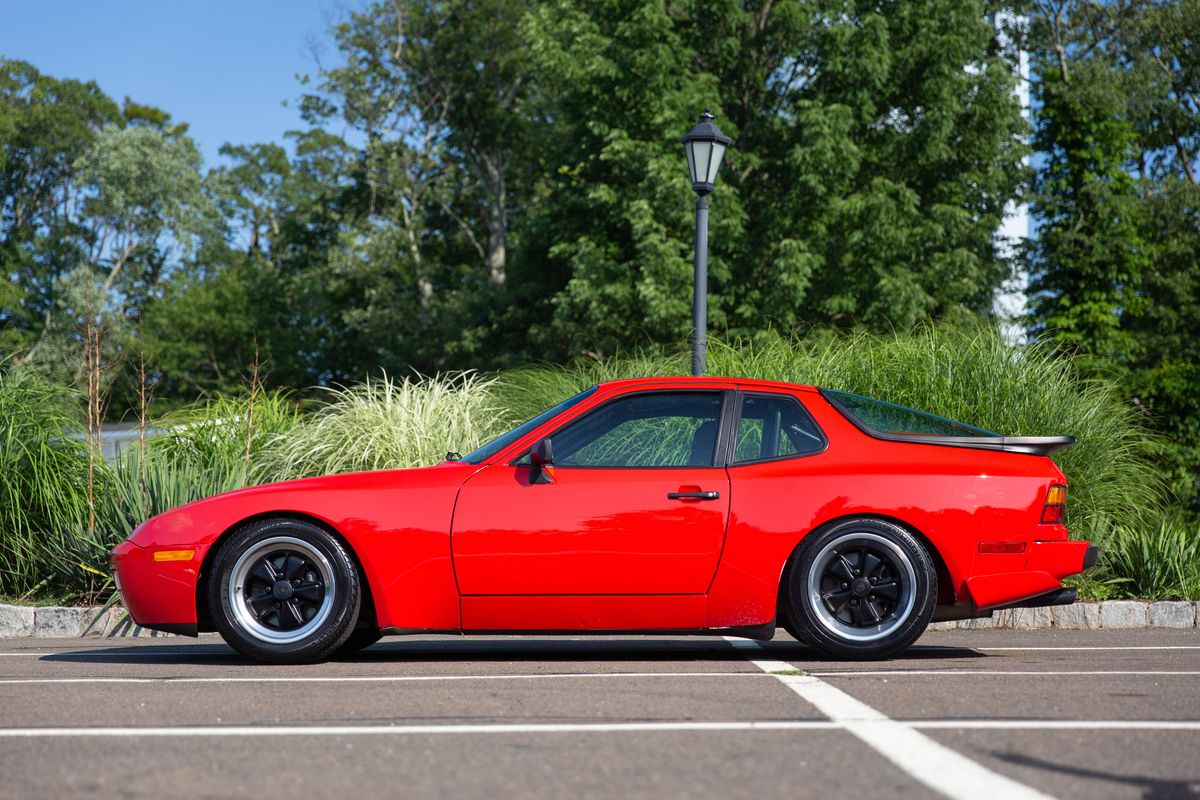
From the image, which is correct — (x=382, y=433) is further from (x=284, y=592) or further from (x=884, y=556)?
(x=884, y=556)

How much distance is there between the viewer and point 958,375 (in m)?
11.3

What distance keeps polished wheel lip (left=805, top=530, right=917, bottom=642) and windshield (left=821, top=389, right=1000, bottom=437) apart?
0.59m

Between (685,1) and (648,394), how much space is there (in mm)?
23050

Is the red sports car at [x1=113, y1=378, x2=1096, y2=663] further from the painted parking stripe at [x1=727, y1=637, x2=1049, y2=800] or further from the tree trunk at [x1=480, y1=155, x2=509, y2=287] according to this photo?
the tree trunk at [x1=480, y1=155, x2=509, y2=287]

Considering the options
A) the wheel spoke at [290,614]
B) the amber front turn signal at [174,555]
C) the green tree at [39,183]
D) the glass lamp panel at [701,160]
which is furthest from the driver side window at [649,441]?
the green tree at [39,183]

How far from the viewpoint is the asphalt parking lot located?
3693mm

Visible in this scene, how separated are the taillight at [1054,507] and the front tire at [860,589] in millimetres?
641

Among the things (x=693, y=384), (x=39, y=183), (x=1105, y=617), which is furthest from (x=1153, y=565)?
(x=39, y=183)

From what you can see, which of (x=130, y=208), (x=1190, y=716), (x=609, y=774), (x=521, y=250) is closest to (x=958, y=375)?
(x=1190, y=716)

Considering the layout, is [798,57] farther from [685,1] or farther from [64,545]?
[64,545]

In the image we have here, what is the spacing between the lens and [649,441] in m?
7.06

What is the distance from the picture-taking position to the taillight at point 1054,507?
21.9ft

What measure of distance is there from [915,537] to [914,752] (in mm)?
2664

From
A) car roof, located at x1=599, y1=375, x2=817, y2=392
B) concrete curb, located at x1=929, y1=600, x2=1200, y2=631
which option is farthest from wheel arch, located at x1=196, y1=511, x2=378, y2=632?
concrete curb, located at x1=929, y1=600, x2=1200, y2=631
